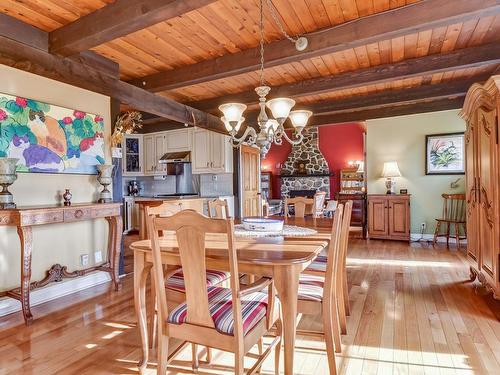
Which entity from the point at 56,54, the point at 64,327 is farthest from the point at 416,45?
the point at 64,327

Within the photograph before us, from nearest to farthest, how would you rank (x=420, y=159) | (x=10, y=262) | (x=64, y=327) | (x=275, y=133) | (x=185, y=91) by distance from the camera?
(x=64, y=327) < (x=275, y=133) < (x=10, y=262) < (x=185, y=91) < (x=420, y=159)

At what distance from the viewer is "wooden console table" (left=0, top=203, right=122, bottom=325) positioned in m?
2.34

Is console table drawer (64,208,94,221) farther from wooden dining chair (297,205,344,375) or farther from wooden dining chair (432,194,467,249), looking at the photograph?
wooden dining chair (432,194,467,249)

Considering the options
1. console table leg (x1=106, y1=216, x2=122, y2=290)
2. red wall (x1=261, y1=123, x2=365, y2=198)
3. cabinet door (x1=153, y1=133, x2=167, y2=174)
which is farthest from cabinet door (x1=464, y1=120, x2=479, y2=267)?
red wall (x1=261, y1=123, x2=365, y2=198)

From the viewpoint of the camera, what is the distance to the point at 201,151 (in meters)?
6.02

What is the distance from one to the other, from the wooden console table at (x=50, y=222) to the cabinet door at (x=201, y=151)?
2.78m

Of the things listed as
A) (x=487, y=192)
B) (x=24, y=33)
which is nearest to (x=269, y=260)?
(x=487, y=192)

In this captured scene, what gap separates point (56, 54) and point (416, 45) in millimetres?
3484

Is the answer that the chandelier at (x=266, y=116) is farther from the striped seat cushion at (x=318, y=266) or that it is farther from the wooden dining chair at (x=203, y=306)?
the wooden dining chair at (x=203, y=306)

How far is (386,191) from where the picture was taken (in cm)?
573

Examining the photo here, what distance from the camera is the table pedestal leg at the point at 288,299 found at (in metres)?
1.38

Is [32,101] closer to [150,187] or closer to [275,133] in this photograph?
[275,133]

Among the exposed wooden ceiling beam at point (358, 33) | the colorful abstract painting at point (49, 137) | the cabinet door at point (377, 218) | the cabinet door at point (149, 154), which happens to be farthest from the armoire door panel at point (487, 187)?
the cabinet door at point (149, 154)

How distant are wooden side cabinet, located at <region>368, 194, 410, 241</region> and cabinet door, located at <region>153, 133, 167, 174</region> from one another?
13.8ft
